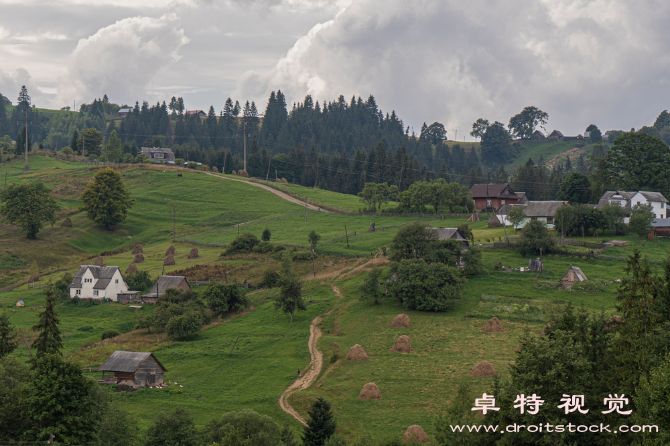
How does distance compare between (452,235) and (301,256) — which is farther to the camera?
(301,256)

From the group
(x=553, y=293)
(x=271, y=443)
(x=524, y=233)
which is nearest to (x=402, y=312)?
(x=553, y=293)

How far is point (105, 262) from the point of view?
85125 millimetres

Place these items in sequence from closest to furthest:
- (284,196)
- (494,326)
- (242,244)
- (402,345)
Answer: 1. (402,345)
2. (494,326)
3. (242,244)
4. (284,196)

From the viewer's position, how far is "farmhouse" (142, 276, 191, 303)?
226 feet

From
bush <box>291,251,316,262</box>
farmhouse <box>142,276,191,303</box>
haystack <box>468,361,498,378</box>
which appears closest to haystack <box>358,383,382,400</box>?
haystack <box>468,361,498,378</box>

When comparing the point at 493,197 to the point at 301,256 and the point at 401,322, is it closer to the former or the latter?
the point at 301,256

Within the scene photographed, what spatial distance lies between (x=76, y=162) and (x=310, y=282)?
120 meters

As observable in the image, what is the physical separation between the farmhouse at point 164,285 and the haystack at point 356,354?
90.1 ft

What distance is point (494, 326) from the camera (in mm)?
51469

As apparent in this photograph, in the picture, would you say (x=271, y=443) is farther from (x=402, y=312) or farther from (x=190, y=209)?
(x=190, y=209)

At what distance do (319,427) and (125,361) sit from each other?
→ 71.3 ft

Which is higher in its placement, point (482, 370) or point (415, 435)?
point (482, 370)

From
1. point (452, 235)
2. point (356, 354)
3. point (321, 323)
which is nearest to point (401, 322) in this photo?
point (356, 354)

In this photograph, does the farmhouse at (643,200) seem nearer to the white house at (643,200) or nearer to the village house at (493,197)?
the white house at (643,200)
